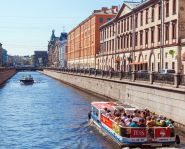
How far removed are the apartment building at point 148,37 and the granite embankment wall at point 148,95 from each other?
7.58 m

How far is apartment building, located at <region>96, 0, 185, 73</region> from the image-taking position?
56312 mm

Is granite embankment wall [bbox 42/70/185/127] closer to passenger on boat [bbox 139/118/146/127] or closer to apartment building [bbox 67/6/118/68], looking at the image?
passenger on boat [bbox 139/118/146/127]

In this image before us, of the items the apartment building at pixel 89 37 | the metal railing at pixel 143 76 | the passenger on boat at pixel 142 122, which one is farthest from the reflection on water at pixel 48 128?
the apartment building at pixel 89 37

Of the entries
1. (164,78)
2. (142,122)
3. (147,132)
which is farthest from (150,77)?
(147,132)

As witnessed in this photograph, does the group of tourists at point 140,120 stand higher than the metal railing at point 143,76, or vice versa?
the metal railing at point 143,76

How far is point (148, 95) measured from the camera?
138ft

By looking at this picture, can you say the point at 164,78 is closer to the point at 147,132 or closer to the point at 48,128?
the point at 48,128

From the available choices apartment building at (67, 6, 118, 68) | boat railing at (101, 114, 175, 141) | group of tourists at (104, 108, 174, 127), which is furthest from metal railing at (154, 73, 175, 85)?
apartment building at (67, 6, 118, 68)

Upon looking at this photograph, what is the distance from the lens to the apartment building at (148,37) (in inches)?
2217

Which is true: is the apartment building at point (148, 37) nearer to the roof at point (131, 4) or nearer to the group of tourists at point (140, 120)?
the roof at point (131, 4)

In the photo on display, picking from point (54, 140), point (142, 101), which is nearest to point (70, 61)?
point (142, 101)

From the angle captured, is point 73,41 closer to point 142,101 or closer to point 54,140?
point 142,101

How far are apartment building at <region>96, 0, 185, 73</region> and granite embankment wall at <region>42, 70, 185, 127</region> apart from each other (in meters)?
7.58

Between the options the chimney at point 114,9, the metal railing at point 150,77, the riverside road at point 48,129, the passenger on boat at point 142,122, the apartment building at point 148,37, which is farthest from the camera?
the chimney at point 114,9
